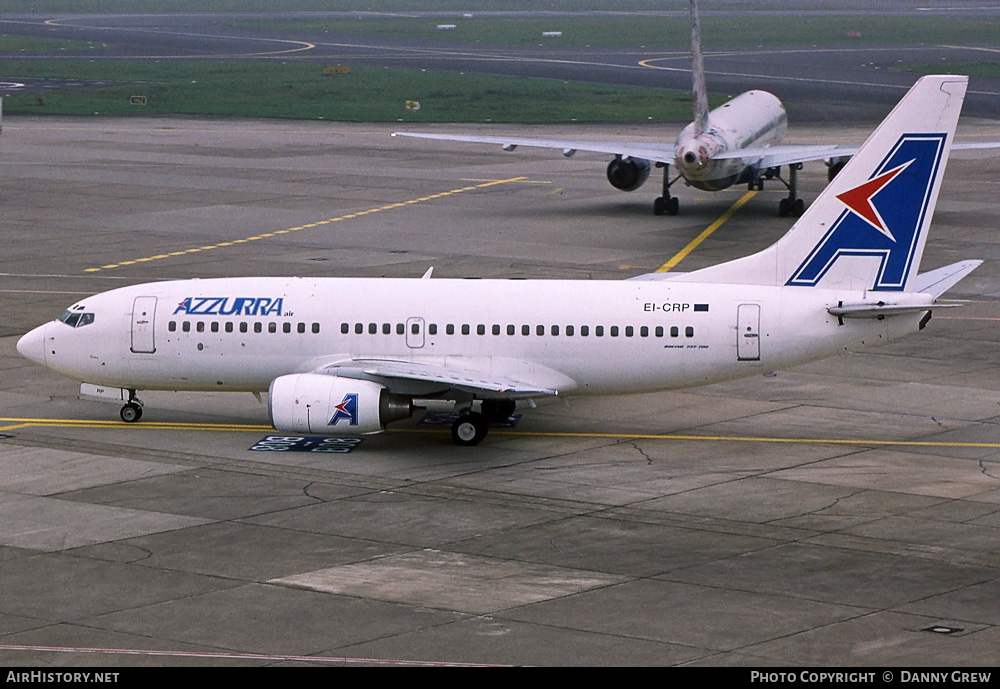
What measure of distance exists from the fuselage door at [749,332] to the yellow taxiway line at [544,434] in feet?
7.74

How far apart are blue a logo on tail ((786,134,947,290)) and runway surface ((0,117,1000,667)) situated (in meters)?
4.39

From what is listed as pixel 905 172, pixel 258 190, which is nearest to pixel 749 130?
pixel 258 190

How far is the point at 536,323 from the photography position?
40125mm

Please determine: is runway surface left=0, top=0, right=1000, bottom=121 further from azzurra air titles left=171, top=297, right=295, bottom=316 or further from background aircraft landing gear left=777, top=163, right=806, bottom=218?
azzurra air titles left=171, top=297, right=295, bottom=316

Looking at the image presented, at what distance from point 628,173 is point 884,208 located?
4125 centimetres

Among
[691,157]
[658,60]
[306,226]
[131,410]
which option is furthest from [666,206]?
[658,60]

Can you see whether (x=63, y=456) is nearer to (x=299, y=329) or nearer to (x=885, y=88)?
(x=299, y=329)

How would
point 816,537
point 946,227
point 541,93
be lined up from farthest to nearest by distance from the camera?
point 541,93 → point 946,227 → point 816,537

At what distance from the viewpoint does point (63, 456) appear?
127 ft

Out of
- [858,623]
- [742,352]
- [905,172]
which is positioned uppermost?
[905,172]

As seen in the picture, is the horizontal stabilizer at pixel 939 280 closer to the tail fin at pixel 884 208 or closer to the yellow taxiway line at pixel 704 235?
the tail fin at pixel 884 208

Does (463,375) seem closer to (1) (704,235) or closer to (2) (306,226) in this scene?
(1) (704,235)

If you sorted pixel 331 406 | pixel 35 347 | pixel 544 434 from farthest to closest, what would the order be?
pixel 35 347
pixel 544 434
pixel 331 406

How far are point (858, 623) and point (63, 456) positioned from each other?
2009cm
